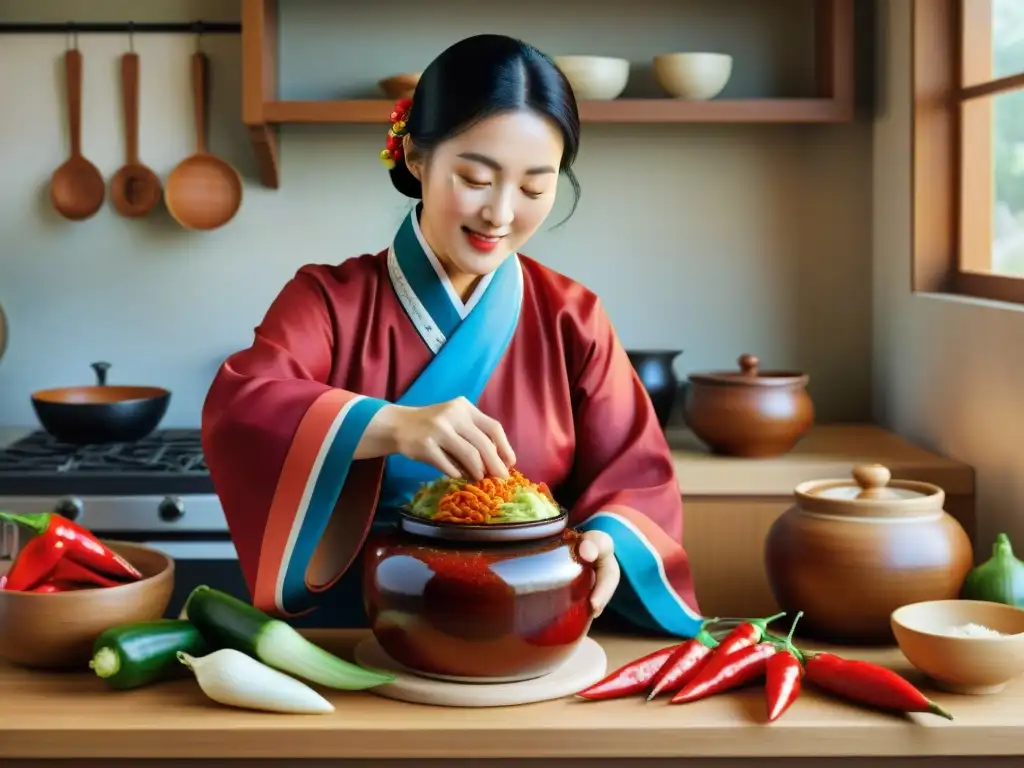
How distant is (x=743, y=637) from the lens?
133 centimetres

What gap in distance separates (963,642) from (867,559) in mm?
216

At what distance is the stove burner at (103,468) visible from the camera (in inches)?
102

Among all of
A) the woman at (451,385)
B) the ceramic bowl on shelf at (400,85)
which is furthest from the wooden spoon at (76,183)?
the woman at (451,385)

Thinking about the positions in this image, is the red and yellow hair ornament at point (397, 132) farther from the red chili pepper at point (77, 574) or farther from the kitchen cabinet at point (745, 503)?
the kitchen cabinet at point (745, 503)

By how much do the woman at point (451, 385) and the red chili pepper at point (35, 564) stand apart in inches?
7.2

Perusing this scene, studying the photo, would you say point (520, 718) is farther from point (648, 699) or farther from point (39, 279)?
point (39, 279)

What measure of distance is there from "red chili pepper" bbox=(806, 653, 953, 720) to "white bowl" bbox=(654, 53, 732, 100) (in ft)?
6.02

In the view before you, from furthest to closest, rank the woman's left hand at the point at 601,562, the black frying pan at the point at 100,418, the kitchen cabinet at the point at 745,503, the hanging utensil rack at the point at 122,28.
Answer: the hanging utensil rack at the point at 122,28 < the black frying pan at the point at 100,418 < the kitchen cabinet at the point at 745,503 < the woman's left hand at the point at 601,562


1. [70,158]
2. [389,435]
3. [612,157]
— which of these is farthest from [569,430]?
[70,158]

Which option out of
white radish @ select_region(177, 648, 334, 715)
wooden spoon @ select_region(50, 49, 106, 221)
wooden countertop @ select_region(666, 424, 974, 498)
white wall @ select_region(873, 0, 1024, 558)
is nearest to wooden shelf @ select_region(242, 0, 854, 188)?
white wall @ select_region(873, 0, 1024, 558)

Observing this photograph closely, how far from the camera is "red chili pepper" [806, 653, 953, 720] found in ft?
3.96

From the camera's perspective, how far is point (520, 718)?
1209mm

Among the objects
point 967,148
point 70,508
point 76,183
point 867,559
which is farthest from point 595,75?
point 867,559

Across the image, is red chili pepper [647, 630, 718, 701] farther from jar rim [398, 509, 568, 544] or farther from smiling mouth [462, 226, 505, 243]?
smiling mouth [462, 226, 505, 243]
